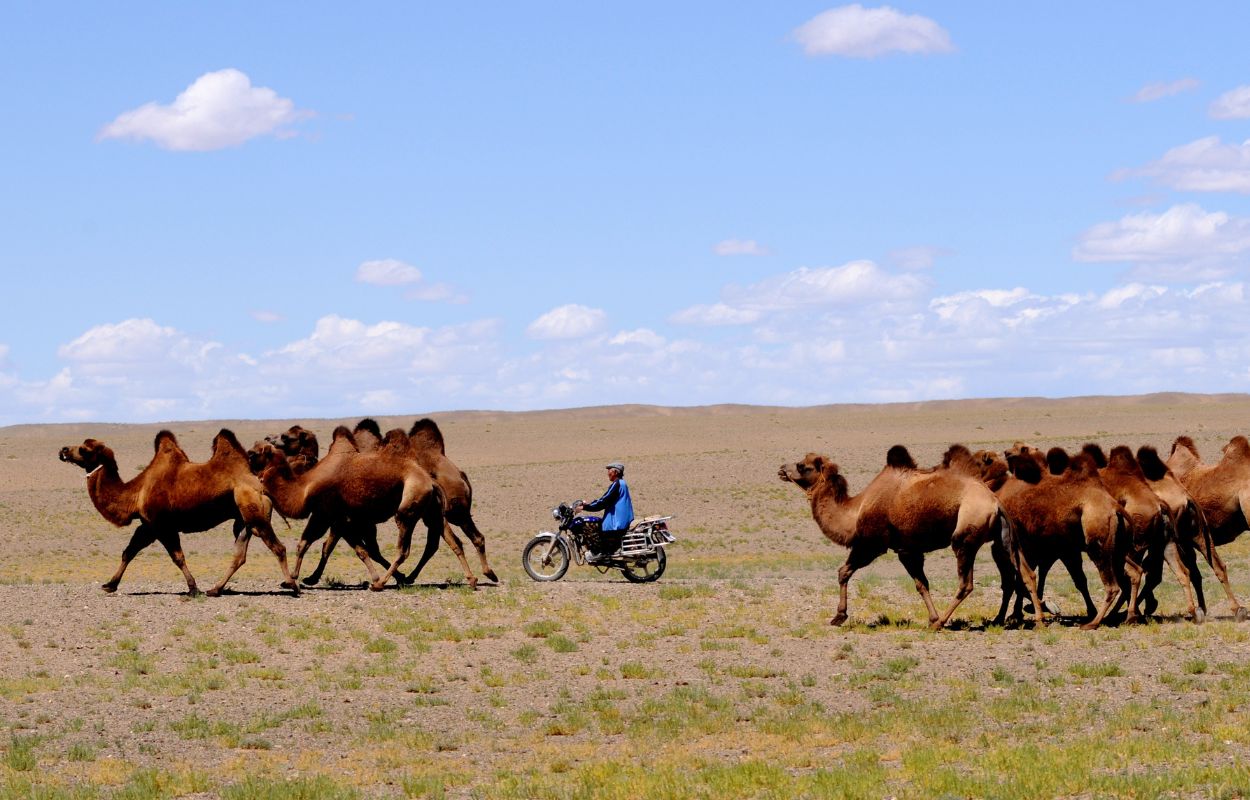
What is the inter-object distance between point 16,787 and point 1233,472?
14.4 metres

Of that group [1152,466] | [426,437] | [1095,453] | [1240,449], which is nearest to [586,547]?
[426,437]

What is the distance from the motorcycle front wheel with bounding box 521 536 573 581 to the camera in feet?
74.9

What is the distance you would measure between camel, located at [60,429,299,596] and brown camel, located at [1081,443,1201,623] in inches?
381

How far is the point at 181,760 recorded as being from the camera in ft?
39.1

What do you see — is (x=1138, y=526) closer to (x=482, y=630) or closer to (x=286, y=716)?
(x=482, y=630)

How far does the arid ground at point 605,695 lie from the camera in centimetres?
1077

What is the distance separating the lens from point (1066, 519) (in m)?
17.5

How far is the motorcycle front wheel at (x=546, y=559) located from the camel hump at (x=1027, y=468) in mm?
7054

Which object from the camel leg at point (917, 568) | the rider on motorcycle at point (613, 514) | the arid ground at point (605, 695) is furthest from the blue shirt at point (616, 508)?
the camel leg at point (917, 568)

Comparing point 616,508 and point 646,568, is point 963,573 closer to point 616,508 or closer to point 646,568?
point 616,508

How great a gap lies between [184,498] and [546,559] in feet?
17.6

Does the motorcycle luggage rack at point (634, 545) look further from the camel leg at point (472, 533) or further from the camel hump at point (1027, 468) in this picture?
the camel hump at point (1027, 468)

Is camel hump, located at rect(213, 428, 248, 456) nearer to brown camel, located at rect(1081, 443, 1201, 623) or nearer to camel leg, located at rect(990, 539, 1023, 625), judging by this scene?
→ camel leg, located at rect(990, 539, 1023, 625)

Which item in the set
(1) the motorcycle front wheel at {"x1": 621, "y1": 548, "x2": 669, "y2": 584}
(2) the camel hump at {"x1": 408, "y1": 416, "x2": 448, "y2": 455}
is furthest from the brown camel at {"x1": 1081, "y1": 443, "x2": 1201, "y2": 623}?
(2) the camel hump at {"x1": 408, "y1": 416, "x2": 448, "y2": 455}
